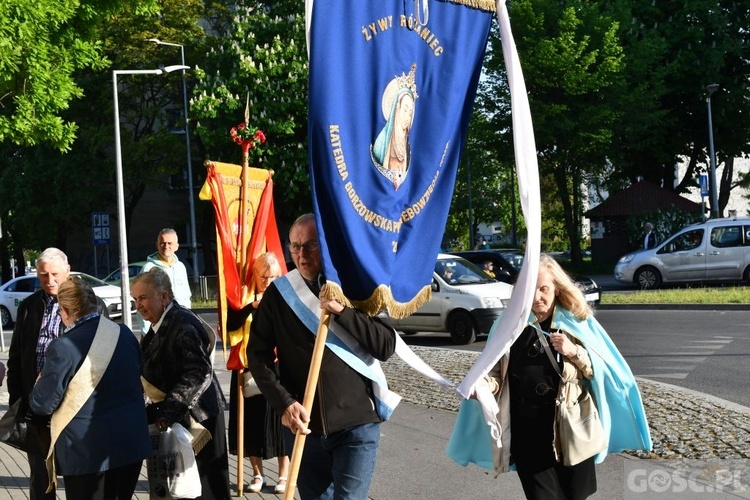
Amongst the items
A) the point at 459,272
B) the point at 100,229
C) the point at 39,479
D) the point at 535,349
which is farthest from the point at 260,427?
the point at 100,229

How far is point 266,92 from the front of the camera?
36.4 meters

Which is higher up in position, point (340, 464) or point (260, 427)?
point (340, 464)

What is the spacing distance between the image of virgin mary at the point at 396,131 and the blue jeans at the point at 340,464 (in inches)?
41.7

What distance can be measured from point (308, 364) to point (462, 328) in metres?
14.0

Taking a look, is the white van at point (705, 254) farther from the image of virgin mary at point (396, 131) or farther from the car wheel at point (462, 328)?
the image of virgin mary at point (396, 131)

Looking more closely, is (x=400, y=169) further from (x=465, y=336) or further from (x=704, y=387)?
(x=465, y=336)

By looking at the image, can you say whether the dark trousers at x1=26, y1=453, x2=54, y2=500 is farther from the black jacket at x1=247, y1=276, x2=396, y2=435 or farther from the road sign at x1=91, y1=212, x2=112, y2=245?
the road sign at x1=91, y1=212, x2=112, y2=245

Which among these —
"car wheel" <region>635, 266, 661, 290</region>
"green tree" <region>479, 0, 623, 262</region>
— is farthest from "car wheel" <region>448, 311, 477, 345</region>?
"green tree" <region>479, 0, 623, 262</region>

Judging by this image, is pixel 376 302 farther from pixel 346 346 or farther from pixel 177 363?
pixel 177 363

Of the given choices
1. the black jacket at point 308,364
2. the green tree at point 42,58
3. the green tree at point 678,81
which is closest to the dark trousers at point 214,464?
the black jacket at point 308,364

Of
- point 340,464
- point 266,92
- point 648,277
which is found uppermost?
point 266,92

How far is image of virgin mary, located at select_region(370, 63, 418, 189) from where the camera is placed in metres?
4.39

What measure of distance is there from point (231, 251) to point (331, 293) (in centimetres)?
385

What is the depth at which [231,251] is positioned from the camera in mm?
7996
